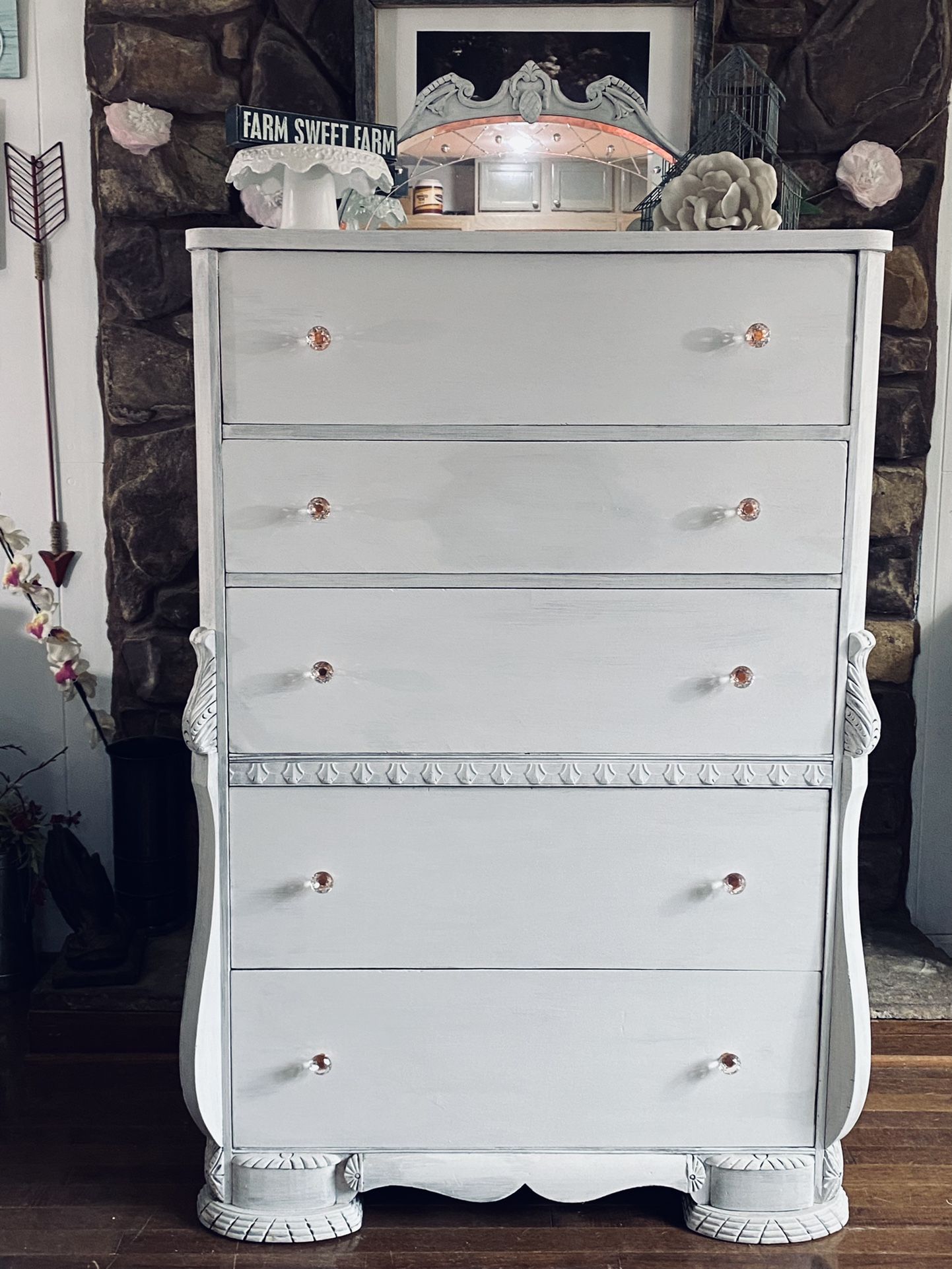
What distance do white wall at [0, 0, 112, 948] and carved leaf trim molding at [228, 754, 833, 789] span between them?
881 millimetres

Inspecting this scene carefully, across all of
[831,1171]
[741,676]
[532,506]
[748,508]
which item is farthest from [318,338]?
[831,1171]

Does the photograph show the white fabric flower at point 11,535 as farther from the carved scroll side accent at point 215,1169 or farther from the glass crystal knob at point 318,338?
the carved scroll side accent at point 215,1169

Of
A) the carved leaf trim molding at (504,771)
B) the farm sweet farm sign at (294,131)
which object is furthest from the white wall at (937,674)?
the farm sweet farm sign at (294,131)

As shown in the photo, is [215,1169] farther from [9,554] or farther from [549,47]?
[549,47]

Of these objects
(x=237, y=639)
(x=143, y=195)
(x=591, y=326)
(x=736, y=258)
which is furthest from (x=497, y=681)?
(x=143, y=195)

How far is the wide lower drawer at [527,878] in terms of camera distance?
5.29 feet

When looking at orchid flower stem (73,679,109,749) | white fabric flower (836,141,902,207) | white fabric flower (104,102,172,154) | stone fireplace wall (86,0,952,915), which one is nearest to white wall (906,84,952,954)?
stone fireplace wall (86,0,952,915)

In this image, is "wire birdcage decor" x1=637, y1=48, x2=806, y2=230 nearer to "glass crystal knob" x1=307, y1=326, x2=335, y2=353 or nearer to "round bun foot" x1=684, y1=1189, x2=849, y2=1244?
"glass crystal knob" x1=307, y1=326, x2=335, y2=353

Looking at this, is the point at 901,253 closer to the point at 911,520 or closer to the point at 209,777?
the point at 911,520

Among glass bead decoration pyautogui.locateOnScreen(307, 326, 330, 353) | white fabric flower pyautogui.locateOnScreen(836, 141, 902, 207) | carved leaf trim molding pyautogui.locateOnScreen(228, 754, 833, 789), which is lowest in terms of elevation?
carved leaf trim molding pyautogui.locateOnScreen(228, 754, 833, 789)

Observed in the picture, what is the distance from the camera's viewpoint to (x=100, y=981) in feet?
→ 7.02

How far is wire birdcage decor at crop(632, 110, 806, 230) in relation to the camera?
1.88m

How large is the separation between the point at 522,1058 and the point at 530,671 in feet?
1.78

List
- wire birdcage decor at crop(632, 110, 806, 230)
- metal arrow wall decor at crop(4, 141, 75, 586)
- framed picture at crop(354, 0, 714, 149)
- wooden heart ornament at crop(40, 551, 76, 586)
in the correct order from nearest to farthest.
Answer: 1. wire birdcage decor at crop(632, 110, 806, 230)
2. framed picture at crop(354, 0, 714, 149)
3. metal arrow wall decor at crop(4, 141, 75, 586)
4. wooden heart ornament at crop(40, 551, 76, 586)
